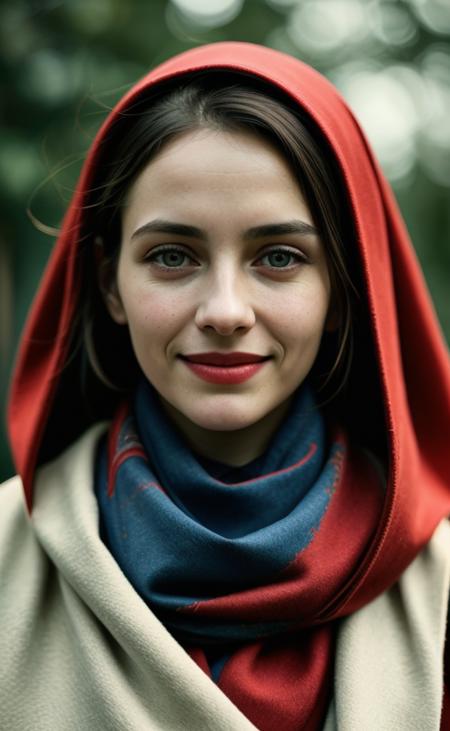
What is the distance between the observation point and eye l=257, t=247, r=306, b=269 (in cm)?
163

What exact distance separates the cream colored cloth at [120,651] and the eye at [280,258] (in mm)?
638

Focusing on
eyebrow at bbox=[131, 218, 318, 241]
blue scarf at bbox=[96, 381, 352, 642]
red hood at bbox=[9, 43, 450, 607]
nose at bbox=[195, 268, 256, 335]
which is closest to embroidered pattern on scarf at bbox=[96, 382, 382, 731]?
blue scarf at bbox=[96, 381, 352, 642]

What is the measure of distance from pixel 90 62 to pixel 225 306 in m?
1.98

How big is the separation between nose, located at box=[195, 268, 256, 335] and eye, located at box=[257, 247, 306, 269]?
0.23ft

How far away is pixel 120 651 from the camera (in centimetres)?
160

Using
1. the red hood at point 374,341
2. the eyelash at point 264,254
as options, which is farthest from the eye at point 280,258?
the red hood at point 374,341

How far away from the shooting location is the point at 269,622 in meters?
1.61

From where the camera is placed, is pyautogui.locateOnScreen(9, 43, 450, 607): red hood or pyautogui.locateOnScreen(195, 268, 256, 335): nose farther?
pyautogui.locateOnScreen(9, 43, 450, 607): red hood

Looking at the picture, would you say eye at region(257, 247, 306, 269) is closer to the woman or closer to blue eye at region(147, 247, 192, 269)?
the woman

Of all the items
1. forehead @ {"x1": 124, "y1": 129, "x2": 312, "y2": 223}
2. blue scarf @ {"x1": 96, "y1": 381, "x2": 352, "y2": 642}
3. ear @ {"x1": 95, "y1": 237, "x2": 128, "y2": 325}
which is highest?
forehead @ {"x1": 124, "y1": 129, "x2": 312, "y2": 223}

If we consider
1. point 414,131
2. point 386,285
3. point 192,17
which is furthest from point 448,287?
point 386,285

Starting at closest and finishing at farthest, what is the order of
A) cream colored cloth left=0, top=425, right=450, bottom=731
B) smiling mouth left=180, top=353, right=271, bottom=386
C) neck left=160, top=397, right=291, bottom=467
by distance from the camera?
cream colored cloth left=0, top=425, right=450, bottom=731, smiling mouth left=180, top=353, right=271, bottom=386, neck left=160, top=397, right=291, bottom=467

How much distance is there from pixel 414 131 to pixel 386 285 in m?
4.66

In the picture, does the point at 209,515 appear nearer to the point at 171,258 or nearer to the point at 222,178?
the point at 171,258
